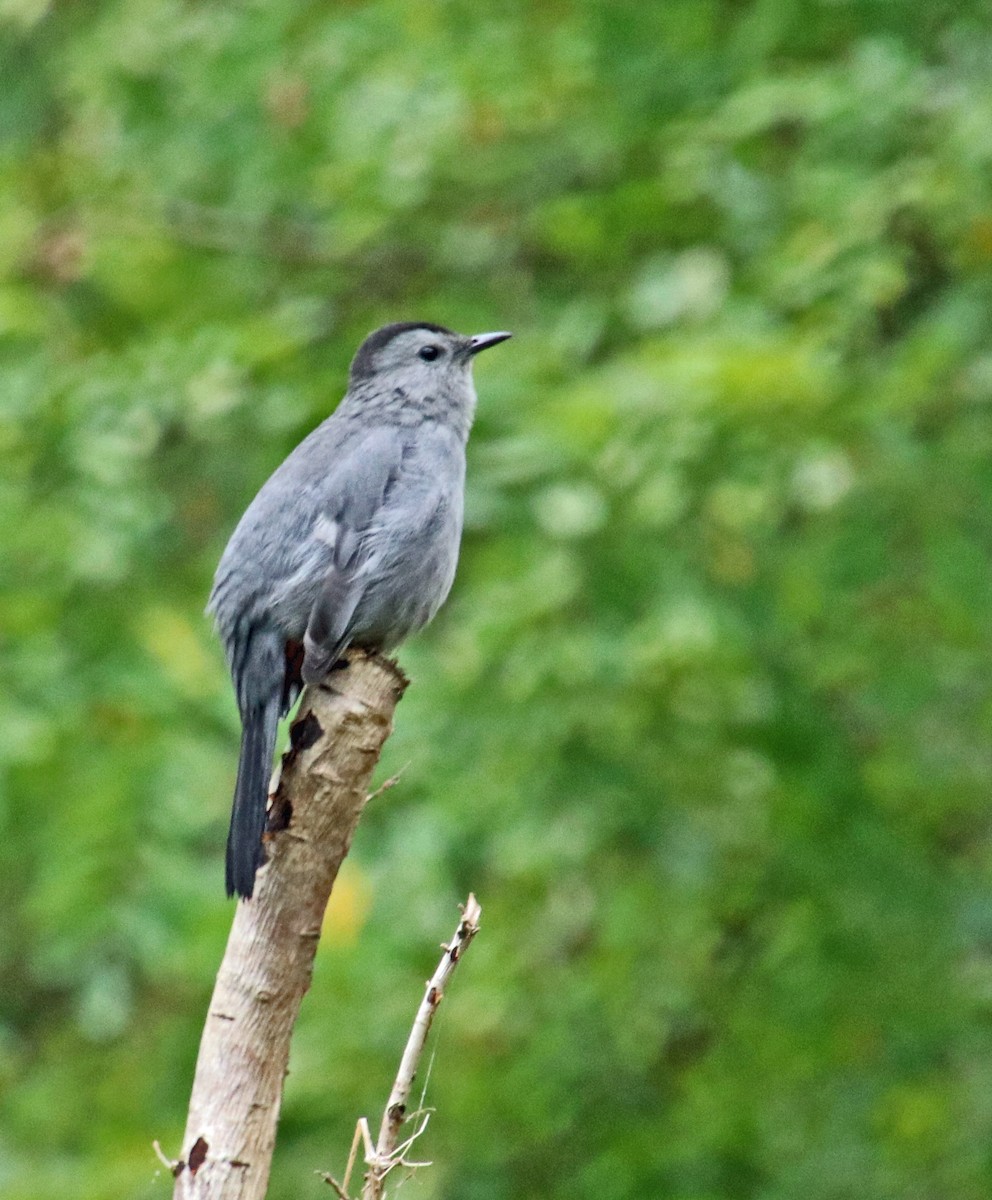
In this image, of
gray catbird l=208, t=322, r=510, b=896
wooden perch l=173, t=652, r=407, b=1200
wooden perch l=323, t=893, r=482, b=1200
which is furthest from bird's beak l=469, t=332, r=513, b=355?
wooden perch l=323, t=893, r=482, b=1200

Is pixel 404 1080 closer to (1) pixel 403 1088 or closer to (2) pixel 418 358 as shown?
(1) pixel 403 1088

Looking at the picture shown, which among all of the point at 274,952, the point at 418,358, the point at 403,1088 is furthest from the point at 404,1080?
the point at 418,358

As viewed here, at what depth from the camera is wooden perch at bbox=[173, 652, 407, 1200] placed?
2701 mm

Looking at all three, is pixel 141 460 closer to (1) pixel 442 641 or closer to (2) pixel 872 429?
(1) pixel 442 641

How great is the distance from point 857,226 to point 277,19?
228 centimetres

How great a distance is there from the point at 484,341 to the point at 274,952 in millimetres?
2506

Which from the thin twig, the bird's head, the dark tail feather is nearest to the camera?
the thin twig

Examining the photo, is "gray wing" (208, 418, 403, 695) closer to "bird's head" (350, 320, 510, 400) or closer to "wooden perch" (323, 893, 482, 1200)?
"bird's head" (350, 320, 510, 400)

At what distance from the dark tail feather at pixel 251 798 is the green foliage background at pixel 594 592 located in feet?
4.20

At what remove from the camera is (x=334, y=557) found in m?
4.02

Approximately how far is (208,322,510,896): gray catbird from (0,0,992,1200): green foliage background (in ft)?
1.87

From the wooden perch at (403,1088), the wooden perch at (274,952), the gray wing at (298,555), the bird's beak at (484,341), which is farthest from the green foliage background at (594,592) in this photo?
the wooden perch at (403,1088)

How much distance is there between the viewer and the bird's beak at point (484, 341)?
493cm

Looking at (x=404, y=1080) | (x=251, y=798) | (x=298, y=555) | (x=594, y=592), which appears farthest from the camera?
(x=594, y=592)
